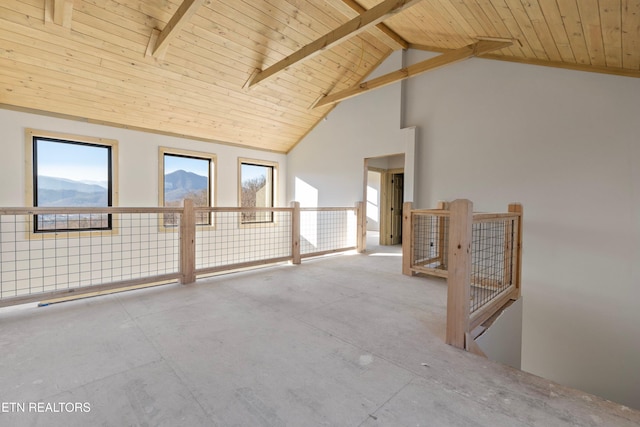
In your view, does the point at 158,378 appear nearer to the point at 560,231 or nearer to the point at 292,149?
the point at 560,231

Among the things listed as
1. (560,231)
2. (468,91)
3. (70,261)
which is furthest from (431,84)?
(70,261)

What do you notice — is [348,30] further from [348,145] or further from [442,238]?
[442,238]

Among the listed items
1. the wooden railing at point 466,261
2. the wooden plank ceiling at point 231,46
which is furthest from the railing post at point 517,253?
the wooden plank ceiling at point 231,46

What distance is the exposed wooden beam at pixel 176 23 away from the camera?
288 cm

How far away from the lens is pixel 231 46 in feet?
13.9

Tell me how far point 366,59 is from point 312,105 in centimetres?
133

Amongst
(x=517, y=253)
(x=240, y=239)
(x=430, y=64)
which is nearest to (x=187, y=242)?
(x=240, y=239)

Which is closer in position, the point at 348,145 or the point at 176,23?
the point at 176,23

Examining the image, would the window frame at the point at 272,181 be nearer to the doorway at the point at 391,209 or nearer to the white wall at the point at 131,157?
the white wall at the point at 131,157

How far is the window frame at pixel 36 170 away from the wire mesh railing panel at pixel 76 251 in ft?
0.06

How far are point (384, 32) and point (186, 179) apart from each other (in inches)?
175

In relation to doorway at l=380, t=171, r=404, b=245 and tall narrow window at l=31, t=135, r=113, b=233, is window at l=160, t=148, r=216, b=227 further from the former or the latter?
doorway at l=380, t=171, r=404, b=245

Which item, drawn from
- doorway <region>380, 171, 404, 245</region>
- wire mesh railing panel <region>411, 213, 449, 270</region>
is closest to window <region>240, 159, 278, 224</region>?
doorway <region>380, 171, 404, 245</region>

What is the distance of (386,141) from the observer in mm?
5422
